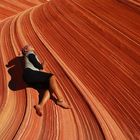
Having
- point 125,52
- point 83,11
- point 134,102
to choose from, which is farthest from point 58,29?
point 134,102

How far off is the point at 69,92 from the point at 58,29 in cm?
253

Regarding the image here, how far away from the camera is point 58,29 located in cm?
796

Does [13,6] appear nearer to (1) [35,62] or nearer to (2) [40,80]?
(1) [35,62]

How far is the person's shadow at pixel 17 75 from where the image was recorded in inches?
232

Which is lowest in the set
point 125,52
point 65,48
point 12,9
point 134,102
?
point 134,102

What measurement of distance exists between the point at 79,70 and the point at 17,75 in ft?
3.53

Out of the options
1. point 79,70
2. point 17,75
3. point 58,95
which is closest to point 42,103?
point 58,95

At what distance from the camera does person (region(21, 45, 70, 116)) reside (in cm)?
532

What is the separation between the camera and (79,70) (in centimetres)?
637

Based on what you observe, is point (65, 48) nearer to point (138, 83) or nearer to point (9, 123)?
point (138, 83)

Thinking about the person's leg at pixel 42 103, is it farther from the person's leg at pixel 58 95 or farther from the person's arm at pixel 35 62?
the person's arm at pixel 35 62

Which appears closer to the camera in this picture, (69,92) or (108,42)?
(69,92)

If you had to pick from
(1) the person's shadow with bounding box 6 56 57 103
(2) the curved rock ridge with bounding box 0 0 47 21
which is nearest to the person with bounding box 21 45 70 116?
(1) the person's shadow with bounding box 6 56 57 103

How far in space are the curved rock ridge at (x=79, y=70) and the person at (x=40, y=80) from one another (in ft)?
0.32
